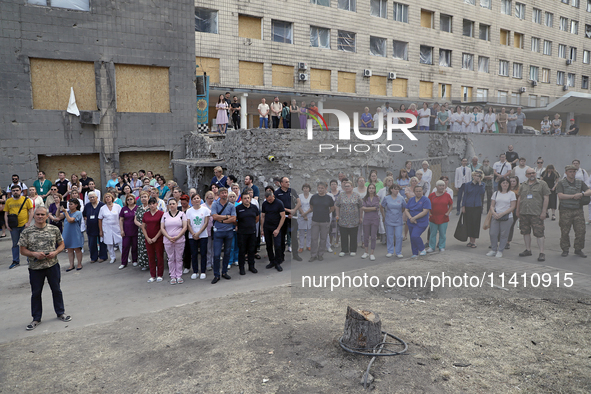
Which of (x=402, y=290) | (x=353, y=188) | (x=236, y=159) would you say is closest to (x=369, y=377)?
(x=402, y=290)

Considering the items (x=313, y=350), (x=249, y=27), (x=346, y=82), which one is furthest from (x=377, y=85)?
(x=313, y=350)

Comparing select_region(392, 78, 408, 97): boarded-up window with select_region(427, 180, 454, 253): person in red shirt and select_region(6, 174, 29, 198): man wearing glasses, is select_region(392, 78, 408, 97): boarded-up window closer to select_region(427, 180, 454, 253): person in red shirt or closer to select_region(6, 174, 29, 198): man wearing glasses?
select_region(427, 180, 454, 253): person in red shirt

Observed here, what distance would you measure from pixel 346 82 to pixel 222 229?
2151 cm

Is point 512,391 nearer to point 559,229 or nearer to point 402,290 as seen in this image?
point 402,290

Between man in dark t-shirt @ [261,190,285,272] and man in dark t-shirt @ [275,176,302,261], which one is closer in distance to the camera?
man in dark t-shirt @ [261,190,285,272]

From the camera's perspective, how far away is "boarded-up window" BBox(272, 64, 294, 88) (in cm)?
2577

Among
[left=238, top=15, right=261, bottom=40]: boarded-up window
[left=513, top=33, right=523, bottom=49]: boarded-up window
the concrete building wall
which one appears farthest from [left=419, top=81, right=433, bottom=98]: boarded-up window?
[left=238, top=15, right=261, bottom=40]: boarded-up window

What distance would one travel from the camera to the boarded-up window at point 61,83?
1524cm

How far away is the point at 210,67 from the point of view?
2370cm

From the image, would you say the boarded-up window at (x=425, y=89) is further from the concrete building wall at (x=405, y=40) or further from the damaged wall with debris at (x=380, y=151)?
the damaged wall with debris at (x=380, y=151)

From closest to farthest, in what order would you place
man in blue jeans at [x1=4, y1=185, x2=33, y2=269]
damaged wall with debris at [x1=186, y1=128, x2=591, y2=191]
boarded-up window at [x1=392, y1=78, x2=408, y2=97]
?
1. man in blue jeans at [x1=4, y1=185, x2=33, y2=269]
2. damaged wall with debris at [x1=186, y1=128, x2=591, y2=191]
3. boarded-up window at [x1=392, y1=78, x2=408, y2=97]

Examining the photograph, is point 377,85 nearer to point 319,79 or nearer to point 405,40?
point 405,40

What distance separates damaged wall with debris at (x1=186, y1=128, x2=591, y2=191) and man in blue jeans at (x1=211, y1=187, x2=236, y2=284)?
226 cm

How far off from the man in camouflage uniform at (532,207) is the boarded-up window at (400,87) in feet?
72.6
